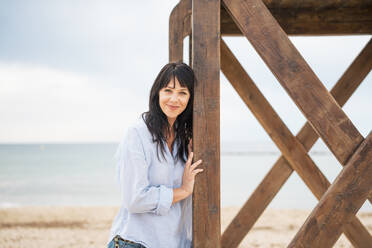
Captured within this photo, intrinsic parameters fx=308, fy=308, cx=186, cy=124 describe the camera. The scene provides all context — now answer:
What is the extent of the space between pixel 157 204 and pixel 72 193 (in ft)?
50.5

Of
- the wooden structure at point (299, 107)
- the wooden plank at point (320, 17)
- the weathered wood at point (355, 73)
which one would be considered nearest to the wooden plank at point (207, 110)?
the wooden structure at point (299, 107)

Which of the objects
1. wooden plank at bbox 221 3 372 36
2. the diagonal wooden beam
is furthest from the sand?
wooden plank at bbox 221 3 372 36

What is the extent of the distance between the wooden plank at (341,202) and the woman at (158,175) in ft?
2.04

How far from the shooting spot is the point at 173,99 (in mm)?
1721

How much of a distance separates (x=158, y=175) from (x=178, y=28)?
1280 mm

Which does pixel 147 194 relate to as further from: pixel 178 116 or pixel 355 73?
pixel 355 73

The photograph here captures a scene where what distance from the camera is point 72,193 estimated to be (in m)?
15.6

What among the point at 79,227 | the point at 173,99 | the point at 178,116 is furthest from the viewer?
the point at 79,227

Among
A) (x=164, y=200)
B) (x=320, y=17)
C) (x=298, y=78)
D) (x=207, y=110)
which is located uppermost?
(x=320, y=17)

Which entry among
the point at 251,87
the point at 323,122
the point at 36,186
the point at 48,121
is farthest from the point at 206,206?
the point at 48,121

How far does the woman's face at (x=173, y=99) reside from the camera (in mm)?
1710

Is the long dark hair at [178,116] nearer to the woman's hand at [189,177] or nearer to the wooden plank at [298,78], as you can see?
the woman's hand at [189,177]

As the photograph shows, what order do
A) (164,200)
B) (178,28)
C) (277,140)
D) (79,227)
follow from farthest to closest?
(79,227), (277,140), (178,28), (164,200)

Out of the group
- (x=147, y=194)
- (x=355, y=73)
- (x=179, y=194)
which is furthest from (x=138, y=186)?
(x=355, y=73)
